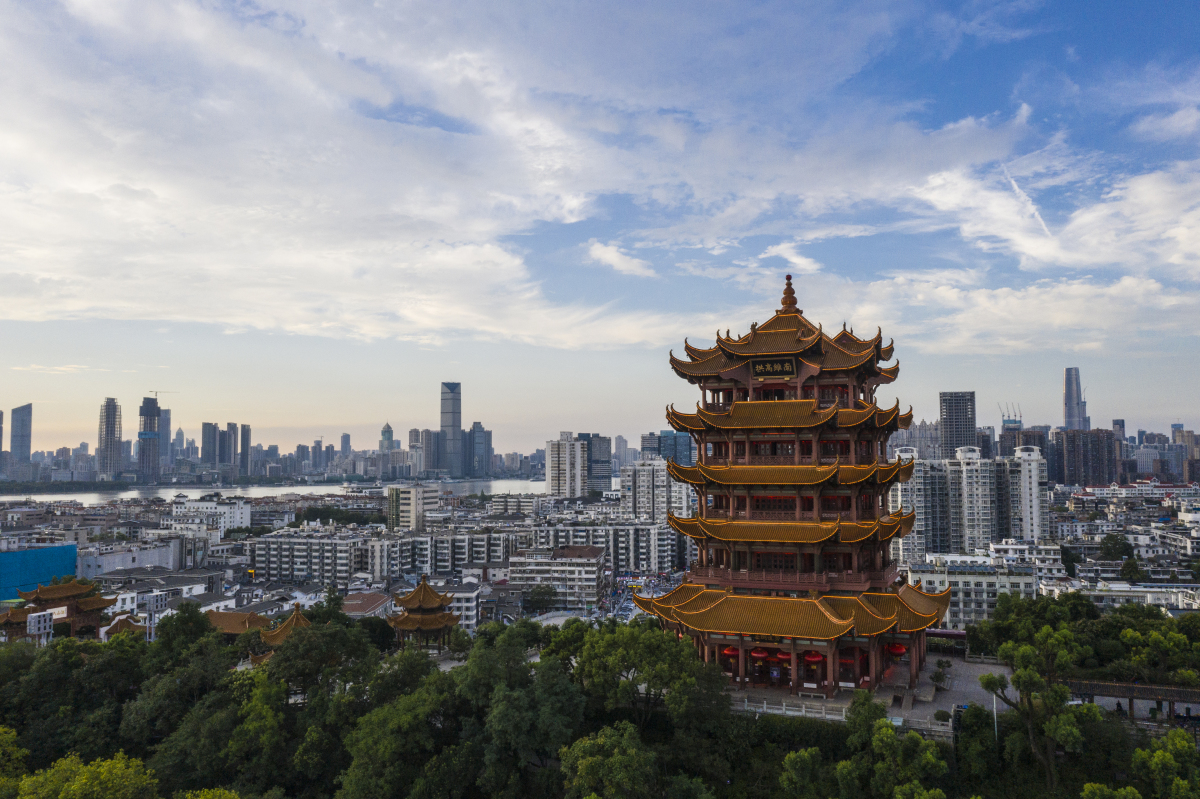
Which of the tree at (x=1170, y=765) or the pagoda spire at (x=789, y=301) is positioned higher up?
the pagoda spire at (x=789, y=301)

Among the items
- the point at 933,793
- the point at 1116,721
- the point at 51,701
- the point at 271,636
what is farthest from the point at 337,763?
the point at 1116,721

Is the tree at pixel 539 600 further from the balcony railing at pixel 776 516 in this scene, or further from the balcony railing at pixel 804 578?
the balcony railing at pixel 776 516

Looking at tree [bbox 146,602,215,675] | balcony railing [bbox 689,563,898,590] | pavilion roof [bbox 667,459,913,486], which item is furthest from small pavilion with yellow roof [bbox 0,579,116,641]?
balcony railing [bbox 689,563,898,590]

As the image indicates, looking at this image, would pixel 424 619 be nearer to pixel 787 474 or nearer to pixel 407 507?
pixel 787 474

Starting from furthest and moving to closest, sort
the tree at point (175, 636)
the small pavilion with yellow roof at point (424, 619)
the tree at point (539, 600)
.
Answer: the tree at point (539, 600) → the small pavilion with yellow roof at point (424, 619) → the tree at point (175, 636)

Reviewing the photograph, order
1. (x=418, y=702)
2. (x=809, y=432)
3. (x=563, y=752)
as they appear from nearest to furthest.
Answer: (x=563, y=752) < (x=418, y=702) < (x=809, y=432)

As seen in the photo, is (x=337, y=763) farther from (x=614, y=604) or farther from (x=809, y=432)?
(x=614, y=604)

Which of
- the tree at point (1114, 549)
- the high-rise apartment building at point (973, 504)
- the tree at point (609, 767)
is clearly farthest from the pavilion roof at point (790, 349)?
the tree at point (1114, 549)
